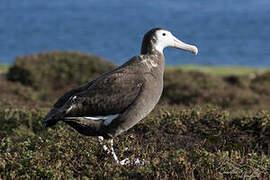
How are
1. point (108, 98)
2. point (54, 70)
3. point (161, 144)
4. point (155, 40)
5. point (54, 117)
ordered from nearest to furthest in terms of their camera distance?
point (54, 117) < point (108, 98) < point (155, 40) < point (161, 144) < point (54, 70)

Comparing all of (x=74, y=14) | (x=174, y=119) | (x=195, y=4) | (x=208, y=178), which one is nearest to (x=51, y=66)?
(x=174, y=119)

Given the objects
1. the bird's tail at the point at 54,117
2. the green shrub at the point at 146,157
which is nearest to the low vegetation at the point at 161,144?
the green shrub at the point at 146,157

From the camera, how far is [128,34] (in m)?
81.6

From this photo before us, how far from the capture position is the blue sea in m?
57.8

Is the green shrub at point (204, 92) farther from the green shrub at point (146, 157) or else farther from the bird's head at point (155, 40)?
the bird's head at point (155, 40)

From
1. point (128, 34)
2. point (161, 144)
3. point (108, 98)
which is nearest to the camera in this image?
point (108, 98)

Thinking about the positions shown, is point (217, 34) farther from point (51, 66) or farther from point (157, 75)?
point (157, 75)

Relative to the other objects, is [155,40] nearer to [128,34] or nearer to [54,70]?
[54,70]

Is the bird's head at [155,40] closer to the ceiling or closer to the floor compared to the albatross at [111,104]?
closer to the ceiling

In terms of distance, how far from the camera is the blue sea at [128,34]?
2276 inches

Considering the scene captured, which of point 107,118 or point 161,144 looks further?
point 161,144

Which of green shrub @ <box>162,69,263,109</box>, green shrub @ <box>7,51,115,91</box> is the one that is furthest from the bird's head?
green shrub @ <box>7,51,115,91</box>

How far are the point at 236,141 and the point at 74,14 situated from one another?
121893 mm

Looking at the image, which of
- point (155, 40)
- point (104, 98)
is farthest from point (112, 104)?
point (155, 40)
